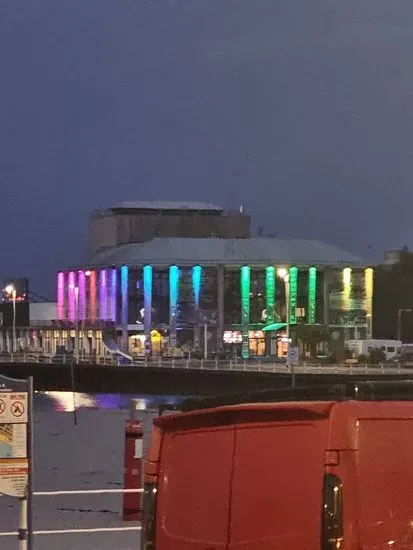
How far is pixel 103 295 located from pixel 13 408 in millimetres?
109332

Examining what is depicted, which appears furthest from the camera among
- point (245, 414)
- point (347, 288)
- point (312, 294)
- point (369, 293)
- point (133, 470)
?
point (347, 288)

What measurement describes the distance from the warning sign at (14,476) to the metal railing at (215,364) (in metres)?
60.4

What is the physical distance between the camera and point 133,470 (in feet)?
52.0

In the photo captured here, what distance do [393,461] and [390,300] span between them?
425 ft

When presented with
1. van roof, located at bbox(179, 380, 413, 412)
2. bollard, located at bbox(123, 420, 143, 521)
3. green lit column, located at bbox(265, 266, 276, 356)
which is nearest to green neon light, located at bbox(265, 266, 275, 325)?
green lit column, located at bbox(265, 266, 276, 356)

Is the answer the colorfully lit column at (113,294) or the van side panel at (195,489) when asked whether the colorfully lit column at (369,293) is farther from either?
the van side panel at (195,489)

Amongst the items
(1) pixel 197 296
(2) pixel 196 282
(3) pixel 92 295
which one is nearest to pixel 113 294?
(3) pixel 92 295

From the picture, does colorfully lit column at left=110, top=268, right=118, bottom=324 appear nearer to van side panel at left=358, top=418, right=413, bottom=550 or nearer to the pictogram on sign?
the pictogram on sign

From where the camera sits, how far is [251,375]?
75812 millimetres

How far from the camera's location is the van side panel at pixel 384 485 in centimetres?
592

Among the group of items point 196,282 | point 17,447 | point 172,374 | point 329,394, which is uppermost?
point 329,394

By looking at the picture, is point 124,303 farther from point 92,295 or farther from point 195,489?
point 195,489

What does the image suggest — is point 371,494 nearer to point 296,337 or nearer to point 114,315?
point 296,337

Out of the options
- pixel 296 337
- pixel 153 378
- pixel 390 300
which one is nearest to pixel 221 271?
pixel 296 337
